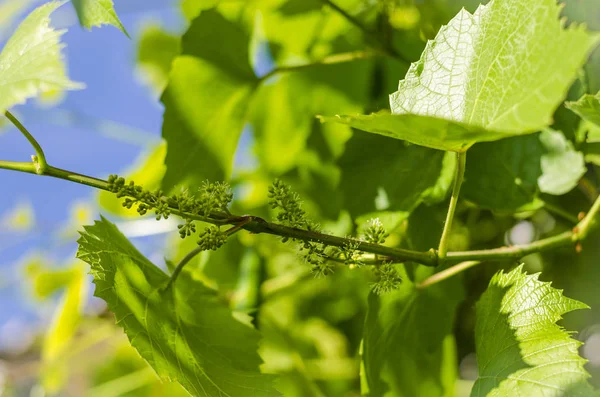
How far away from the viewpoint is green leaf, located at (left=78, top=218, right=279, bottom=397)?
39 cm

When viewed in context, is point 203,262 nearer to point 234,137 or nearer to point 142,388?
point 234,137

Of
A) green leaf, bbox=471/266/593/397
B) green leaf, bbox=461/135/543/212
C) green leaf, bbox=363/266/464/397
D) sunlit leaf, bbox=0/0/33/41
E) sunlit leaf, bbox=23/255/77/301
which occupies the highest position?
sunlit leaf, bbox=0/0/33/41

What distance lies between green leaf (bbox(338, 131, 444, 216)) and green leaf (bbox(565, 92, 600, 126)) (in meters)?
0.15

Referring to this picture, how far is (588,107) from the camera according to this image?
37 centimetres

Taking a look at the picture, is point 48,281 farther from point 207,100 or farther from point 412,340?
point 412,340

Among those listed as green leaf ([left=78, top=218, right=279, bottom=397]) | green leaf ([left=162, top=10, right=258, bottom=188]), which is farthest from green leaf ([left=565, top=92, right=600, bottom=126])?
green leaf ([left=162, top=10, right=258, bottom=188])

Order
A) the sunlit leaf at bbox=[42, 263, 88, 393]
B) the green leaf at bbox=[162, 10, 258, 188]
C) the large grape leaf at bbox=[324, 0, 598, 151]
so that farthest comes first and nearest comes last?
the sunlit leaf at bbox=[42, 263, 88, 393], the green leaf at bbox=[162, 10, 258, 188], the large grape leaf at bbox=[324, 0, 598, 151]

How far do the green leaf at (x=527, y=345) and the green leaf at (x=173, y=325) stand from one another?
0.16 m

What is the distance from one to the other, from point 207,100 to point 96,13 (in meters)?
0.24

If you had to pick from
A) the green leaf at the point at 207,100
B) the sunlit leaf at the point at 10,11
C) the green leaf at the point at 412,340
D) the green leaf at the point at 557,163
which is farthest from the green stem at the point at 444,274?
the sunlit leaf at the point at 10,11

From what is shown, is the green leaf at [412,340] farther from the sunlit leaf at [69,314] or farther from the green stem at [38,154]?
the sunlit leaf at [69,314]

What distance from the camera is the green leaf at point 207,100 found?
616 millimetres

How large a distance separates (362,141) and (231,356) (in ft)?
0.83

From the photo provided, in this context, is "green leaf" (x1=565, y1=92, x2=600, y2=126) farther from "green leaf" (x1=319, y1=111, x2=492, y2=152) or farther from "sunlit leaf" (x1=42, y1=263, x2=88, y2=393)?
"sunlit leaf" (x1=42, y1=263, x2=88, y2=393)
